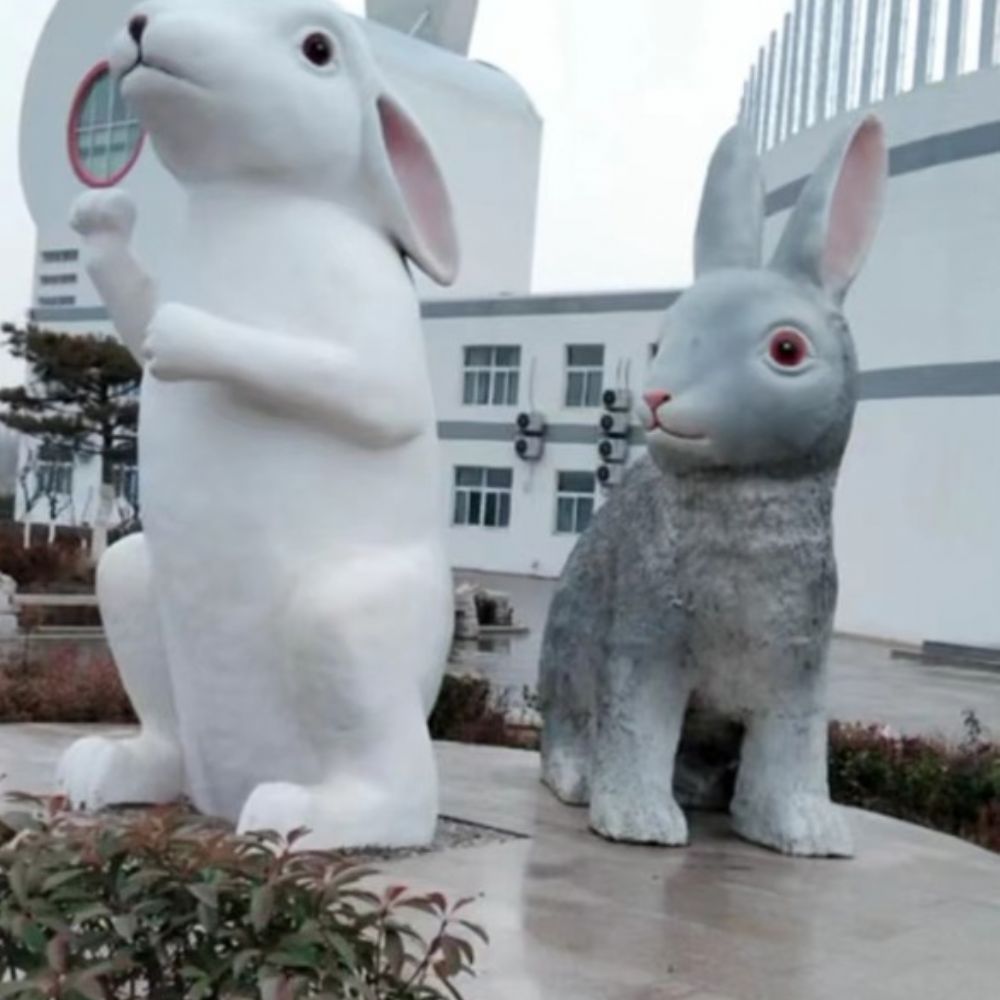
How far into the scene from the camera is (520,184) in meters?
39.4

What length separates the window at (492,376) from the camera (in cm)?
3109

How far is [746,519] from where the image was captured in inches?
196

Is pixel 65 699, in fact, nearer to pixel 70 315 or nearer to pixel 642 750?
pixel 642 750

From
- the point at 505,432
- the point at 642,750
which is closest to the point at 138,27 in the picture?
the point at 642,750

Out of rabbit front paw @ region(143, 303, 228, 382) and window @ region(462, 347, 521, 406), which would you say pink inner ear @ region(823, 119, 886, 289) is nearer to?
rabbit front paw @ region(143, 303, 228, 382)

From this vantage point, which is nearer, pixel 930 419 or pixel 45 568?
pixel 45 568

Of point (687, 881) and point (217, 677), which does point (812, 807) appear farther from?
point (217, 677)

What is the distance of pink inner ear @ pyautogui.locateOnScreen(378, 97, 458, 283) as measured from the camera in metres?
4.79

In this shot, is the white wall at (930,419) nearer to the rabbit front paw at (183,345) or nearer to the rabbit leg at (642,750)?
the rabbit leg at (642,750)

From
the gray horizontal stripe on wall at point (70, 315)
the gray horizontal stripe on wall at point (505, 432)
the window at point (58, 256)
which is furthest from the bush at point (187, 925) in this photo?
the window at point (58, 256)

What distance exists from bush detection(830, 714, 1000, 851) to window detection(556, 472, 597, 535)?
888 inches

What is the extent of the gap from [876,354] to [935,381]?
1039 mm

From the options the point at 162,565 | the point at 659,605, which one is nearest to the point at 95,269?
the point at 162,565

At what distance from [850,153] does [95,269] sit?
2.36m
